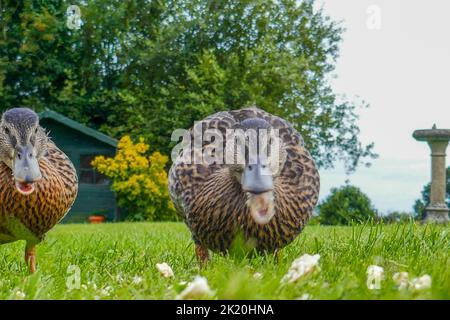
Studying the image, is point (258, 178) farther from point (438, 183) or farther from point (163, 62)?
point (163, 62)

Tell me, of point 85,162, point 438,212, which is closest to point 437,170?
point 438,212

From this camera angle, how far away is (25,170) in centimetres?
324

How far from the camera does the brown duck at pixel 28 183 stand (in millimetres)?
3357

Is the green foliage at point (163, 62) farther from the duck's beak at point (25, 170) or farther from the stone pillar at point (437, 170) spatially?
the duck's beak at point (25, 170)

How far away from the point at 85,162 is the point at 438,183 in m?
9.98

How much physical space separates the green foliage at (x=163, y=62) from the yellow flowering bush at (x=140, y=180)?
111 cm

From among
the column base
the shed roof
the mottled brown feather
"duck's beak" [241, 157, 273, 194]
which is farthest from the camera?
the shed roof

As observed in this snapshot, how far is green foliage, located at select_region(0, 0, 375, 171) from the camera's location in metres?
18.6

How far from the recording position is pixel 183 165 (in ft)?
11.9

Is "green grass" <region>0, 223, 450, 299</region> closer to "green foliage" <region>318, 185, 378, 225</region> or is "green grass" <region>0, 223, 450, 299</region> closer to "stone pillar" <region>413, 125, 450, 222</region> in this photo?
"green foliage" <region>318, 185, 378, 225</region>

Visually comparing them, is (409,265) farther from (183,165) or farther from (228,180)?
(183,165)

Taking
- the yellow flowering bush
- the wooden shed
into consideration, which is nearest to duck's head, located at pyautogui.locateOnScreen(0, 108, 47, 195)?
the yellow flowering bush

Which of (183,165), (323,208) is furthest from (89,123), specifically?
(183,165)

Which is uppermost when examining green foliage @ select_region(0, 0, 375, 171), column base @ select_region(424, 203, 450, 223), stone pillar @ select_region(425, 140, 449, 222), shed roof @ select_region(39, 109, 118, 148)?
green foliage @ select_region(0, 0, 375, 171)
